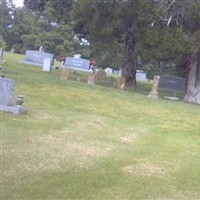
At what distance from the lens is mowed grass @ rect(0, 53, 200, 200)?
680 cm

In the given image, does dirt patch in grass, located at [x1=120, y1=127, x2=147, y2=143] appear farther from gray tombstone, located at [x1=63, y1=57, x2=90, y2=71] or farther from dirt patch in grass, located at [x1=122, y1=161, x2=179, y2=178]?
gray tombstone, located at [x1=63, y1=57, x2=90, y2=71]

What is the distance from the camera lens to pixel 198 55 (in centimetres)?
2506

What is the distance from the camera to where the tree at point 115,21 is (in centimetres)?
2419

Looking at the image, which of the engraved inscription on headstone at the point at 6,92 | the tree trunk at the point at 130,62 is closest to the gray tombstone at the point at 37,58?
the tree trunk at the point at 130,62

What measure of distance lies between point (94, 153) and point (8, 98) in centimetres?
349

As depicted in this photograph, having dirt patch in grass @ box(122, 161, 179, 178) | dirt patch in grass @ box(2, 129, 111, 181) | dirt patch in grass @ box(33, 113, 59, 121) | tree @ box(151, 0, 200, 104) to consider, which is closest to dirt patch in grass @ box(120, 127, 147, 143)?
dirt patch in grass @ box(2, 129, 111, 181)

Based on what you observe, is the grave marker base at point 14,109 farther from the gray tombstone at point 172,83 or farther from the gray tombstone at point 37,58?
the gray tombstone at point 37,58

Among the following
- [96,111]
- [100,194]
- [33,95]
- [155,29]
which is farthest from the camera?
[155,29]

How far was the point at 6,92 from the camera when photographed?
11.6 meters

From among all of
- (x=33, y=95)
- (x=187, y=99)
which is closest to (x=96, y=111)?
(x=33, y=95)

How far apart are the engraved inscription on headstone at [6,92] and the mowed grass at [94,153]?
1.32 feet

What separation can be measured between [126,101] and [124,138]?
7413 mm

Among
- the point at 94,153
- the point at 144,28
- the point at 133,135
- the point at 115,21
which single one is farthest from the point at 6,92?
the point at 115,21

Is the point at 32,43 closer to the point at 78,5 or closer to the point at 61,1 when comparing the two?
the point at 61,1
